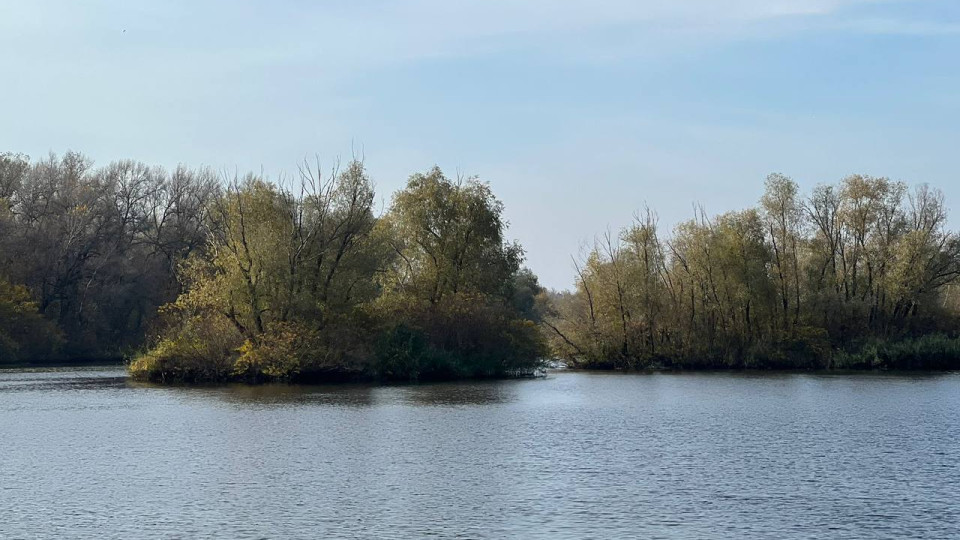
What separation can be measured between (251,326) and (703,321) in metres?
34.2

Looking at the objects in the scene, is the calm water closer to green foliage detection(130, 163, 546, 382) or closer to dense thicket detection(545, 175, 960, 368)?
green foliage detection(130, 163, 546, 382)

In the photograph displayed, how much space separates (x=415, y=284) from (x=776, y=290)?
2641 centimetres

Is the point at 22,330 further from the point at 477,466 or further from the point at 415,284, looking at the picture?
the point at 477,466

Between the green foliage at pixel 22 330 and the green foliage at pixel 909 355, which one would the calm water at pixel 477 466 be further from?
the green foliage at pixel 22 330

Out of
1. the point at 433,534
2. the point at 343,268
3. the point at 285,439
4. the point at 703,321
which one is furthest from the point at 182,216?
the point at 433,534

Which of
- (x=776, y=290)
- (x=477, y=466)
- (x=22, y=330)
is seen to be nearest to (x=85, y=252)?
(x=22, y=330)

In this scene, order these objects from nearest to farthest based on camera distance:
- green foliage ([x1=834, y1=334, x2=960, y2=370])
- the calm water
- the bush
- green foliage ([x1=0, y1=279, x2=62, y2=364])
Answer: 1. the calm water
2. the bush
3. green foliage ([x1=834, y1=334, x2=960, y2=370])
4. green foliage ([x1=0, y1=279, x2=62, y2=364])

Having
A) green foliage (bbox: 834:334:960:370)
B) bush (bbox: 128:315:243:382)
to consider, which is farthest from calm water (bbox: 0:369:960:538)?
green foliage (bbox: 834:334:960:370)

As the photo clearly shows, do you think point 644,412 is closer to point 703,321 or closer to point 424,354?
point 424,354

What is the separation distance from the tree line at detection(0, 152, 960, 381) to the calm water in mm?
9276

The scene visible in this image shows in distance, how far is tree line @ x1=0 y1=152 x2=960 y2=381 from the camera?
5553 centimetres

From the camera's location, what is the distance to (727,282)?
7500cm

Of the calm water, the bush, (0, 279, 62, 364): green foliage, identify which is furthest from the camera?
(0, 279, 62, 364): green foliage

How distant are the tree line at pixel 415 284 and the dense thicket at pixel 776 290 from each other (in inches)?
5.7
